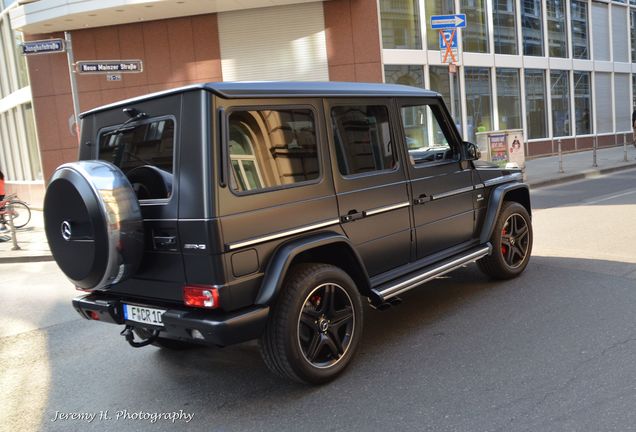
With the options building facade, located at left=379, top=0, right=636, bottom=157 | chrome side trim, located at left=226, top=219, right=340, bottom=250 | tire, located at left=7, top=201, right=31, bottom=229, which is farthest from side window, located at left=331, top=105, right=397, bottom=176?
building facade, located at left=379, top=0, right=636, bottom=157

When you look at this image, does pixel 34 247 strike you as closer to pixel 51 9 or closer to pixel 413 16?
pixel 51 9

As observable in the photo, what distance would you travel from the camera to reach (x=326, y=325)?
382cm

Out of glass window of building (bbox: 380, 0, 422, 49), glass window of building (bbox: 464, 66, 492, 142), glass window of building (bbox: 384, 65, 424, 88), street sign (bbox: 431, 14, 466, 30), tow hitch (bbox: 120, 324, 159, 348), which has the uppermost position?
glass window of building (bbox: 380, 0, 422, 49)

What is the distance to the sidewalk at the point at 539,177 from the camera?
1038cm

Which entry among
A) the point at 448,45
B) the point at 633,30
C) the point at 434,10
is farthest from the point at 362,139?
the point at 633,30

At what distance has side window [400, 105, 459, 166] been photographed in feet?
16.0

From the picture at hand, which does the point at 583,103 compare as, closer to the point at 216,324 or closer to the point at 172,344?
the point at 172,344

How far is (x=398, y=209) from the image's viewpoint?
4.53 m

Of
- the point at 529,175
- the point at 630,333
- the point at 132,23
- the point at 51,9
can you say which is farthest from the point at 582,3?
the point at 630,333

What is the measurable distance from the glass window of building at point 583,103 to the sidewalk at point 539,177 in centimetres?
186

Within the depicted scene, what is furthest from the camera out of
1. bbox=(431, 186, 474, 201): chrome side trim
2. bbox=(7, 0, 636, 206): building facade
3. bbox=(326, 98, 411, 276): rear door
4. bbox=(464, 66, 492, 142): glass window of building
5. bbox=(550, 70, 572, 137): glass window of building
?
bbox=(550, 70, 572, 137): glass window of building

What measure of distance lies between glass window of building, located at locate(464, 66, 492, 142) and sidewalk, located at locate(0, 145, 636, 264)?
7.50 ft

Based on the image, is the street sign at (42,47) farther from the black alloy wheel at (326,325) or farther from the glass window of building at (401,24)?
the glass window of building at (401,24)

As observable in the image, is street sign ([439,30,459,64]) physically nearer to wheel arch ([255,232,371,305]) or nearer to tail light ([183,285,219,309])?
wheel arch ([255,232,371,305])
